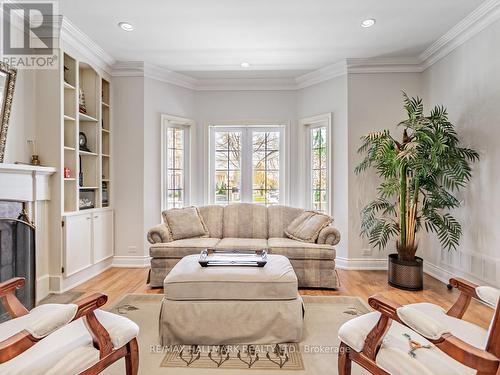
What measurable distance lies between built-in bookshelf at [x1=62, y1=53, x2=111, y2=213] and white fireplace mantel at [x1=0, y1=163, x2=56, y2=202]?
250 millimetres

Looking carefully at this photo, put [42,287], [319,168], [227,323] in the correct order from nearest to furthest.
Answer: [227,323] < [42,287] < [319,168]

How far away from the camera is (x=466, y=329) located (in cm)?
150

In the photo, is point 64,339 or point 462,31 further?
point 462,31

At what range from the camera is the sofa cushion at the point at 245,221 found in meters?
4.09

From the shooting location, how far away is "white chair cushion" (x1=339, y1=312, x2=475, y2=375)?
48.3 inches

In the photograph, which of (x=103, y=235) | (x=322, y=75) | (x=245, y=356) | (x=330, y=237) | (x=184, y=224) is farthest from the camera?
(x=322, y=75)

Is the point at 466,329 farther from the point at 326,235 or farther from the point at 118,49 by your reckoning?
the point at 118,49

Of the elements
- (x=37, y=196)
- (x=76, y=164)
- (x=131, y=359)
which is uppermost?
(x=76, y=164)

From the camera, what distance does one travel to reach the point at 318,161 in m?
4.68

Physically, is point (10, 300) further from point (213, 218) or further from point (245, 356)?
point (213, 218)

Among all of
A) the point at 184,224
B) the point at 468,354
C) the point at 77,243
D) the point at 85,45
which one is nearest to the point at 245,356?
the point at 468,354

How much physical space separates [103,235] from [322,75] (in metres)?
3.99

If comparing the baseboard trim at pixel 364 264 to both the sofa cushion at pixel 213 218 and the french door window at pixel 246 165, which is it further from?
the sofa cushion at pixel 213 218

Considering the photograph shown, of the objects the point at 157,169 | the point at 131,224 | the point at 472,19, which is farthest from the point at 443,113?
the point at 131,224
